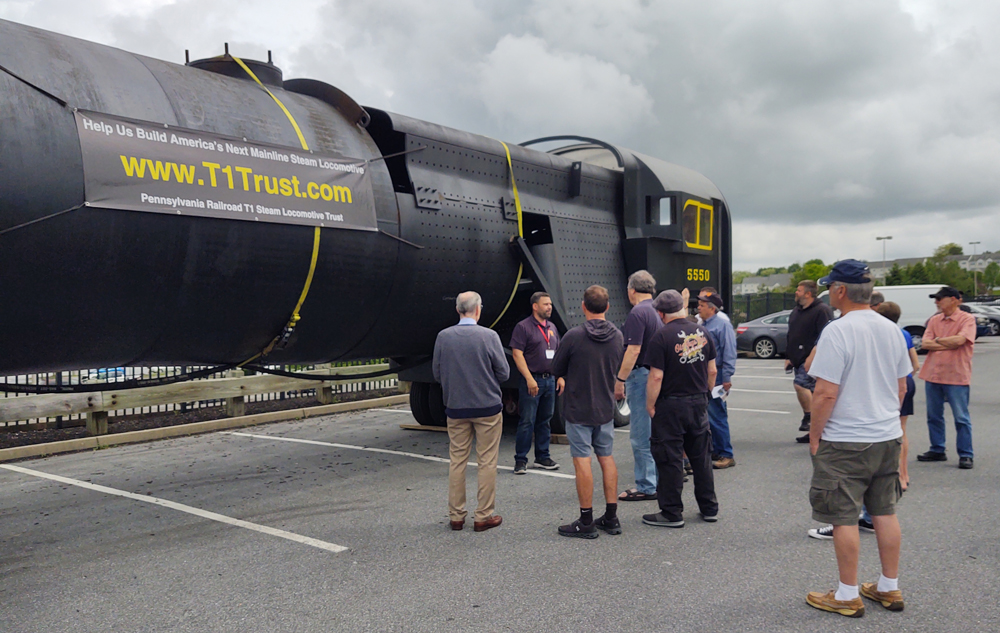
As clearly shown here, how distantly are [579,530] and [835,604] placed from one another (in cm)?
164

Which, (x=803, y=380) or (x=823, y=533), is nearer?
(x=823, y=533)

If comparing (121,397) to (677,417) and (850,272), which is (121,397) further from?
(850,272)

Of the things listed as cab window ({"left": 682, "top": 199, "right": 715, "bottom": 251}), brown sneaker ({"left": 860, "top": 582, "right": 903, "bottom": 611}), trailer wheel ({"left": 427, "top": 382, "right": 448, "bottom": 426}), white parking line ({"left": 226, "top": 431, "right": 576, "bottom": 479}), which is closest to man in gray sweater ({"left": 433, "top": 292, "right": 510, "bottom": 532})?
white parking line ({"left": 226, "top": 431, "right": 576, "bottom": 479})

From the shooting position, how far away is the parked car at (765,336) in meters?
19.4

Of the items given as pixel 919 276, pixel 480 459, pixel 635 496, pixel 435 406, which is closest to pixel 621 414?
pixel 435 406

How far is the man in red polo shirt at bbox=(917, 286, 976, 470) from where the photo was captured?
6.25 metres

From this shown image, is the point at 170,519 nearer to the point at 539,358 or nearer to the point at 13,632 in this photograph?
the point at 13,632

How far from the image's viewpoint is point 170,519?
520cm

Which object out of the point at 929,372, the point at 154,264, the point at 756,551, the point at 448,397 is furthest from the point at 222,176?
the point at 929,372

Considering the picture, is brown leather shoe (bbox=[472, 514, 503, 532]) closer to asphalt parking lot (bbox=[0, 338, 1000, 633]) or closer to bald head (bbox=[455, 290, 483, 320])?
asphalt parking lot (bbox=[0, 338, 1000, 633])

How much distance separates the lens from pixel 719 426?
6.43 meters

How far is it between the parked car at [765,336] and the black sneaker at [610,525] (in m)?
16.1

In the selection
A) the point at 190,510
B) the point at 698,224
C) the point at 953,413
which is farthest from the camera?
the point at 698,224

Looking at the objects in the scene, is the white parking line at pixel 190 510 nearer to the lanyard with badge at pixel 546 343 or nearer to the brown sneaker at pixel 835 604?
the brown sneaker at pixel 835 604
